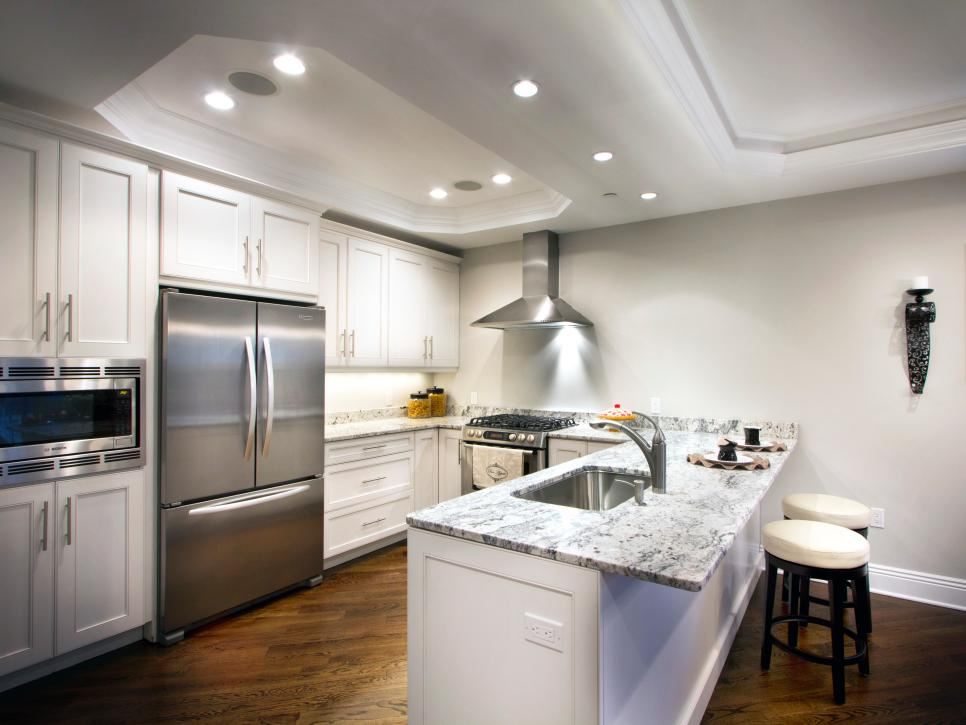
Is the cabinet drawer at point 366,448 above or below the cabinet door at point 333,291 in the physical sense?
below

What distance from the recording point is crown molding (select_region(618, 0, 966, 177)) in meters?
1.86

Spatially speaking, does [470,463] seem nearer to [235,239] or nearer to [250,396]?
[250,396]

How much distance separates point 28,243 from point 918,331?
4527 millimetres

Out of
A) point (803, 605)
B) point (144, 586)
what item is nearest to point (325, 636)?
point (144, 586)

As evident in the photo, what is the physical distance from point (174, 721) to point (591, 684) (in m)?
1.74

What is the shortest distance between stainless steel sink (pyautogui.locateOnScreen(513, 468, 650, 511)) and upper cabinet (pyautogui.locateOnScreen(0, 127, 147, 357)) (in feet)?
6.92

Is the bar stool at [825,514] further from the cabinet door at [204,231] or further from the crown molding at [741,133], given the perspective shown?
the cabinet door at [204,231]

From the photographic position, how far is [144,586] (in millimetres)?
2588

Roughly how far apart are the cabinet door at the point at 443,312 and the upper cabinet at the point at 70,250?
2.41 meters

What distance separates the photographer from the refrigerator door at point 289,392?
2969 millimetres

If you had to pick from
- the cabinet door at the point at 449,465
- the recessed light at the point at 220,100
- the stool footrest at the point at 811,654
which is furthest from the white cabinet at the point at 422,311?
the stool footrest at the point at 811,654

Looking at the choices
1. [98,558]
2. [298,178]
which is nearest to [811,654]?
[98,558]

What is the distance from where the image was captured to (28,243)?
7.30 ft

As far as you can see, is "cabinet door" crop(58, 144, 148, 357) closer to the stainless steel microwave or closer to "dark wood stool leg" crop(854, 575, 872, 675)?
the stainless steel microwave
